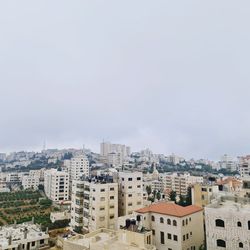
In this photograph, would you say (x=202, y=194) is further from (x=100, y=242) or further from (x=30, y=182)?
(x=30, y=182)

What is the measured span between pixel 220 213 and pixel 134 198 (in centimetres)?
1916

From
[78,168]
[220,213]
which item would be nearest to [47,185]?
[78,168]

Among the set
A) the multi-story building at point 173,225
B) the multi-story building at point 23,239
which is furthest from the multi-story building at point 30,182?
the multi-story building at point 173,225

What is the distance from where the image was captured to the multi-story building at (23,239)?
95.7 feet

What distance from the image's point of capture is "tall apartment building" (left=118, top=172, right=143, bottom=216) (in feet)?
118

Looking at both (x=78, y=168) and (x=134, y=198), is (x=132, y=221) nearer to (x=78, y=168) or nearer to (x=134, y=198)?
(x=134, y=198)

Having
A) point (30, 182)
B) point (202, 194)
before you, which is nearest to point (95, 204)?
point (202, 194)

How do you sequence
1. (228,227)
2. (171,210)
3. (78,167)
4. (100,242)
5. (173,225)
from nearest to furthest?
1. (228,227)
2. (100,242)
3. (173,225)
4. (171,210)
5. (78,167)

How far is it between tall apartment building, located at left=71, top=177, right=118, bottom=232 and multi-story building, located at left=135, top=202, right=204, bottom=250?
8434mm

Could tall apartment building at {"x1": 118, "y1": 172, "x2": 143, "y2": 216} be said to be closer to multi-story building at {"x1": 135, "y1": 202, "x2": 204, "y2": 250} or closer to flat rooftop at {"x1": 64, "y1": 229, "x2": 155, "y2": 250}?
multi-story building at {"x1": 135, "y1": 202, "x2": 204, "y2": 250}

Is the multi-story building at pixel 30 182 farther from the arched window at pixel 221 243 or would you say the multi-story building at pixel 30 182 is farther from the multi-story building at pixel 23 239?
the arched window at pixel 221 243

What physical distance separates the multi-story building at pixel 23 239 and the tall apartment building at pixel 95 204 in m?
4.72

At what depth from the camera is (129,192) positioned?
3631 cm

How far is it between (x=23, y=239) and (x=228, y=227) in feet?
74.8
